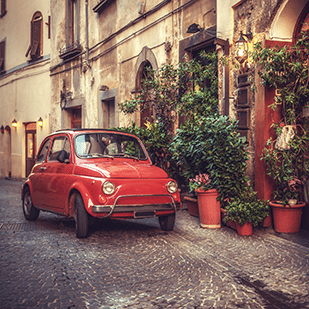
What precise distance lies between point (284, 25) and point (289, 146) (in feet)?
6.21

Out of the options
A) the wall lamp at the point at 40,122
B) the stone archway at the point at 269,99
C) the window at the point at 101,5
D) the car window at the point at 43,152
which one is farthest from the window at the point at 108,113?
the stone archway at the point at 269,99

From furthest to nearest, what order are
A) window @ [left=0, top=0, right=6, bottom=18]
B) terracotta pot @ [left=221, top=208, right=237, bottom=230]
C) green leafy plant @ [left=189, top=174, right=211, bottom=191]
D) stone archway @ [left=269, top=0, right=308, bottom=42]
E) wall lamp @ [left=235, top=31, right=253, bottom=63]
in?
window @ [left=0, top=0, right=6, bottom=18] < wall lamp @ [left=235, top=31, right=253, bottom=63] < green leafy plant @ [left=189, top=174, right=211, bottom=191] < terracotta pot @ [left=221, top=208, right=237, bottom=230] < stone archway @ [left=269, top=0, right=308, bottom=42]

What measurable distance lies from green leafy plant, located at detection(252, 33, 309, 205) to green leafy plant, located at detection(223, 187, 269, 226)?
0.32 metres

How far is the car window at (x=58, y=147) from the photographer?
23.8 feet

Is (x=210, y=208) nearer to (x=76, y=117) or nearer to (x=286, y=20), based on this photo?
(x=286, y=20)

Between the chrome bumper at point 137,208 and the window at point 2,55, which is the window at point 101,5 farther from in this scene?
the window at point 2,55

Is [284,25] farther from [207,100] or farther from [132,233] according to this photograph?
[132,233]

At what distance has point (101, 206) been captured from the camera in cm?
602

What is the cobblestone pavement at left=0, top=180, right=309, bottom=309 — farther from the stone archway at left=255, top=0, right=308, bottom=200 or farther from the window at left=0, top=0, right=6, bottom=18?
the window at left=0, top=0, right=6, bottom=18

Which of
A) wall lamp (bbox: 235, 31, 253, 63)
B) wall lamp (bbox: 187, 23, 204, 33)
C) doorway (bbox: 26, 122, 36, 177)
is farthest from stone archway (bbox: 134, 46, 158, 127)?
doorway (bbox: 26, 122, 36, 177)

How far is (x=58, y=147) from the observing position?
24.3ft

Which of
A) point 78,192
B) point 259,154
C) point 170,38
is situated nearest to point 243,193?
point 259,154

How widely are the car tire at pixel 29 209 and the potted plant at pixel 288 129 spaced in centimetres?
418

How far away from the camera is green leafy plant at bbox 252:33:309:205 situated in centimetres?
652
